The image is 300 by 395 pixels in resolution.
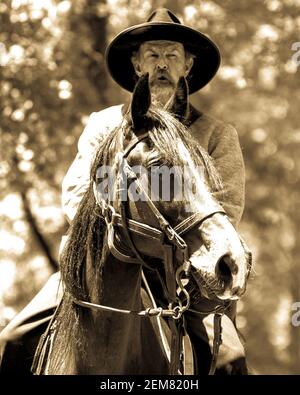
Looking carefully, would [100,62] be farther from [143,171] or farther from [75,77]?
[143,171]

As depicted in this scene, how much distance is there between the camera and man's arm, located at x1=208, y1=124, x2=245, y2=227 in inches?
258

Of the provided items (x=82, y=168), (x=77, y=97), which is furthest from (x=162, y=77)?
(x=77, y=97)

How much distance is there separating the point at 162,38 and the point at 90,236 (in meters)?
2.84

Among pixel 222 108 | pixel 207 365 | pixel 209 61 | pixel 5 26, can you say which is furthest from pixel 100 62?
pixel 207 365

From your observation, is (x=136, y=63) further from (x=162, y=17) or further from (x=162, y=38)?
(x=162, y=17)

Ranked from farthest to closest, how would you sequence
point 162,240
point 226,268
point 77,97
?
point 77,97 < point 162,240 < point 226,268

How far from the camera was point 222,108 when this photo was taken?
50.7 ft

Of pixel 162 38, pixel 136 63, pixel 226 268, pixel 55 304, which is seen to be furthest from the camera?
pixel 136 63

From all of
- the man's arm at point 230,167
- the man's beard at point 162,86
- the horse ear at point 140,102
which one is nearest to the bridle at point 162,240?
the horse ear at point 140,102

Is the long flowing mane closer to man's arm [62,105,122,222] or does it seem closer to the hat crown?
man's arm [62,105,122,222]

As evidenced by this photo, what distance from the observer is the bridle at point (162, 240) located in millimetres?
5012

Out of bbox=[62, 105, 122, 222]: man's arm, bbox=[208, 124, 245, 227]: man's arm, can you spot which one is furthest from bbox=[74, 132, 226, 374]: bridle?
bbox=[208, 124, 245, 227]: man's arm

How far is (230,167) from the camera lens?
268 inches
